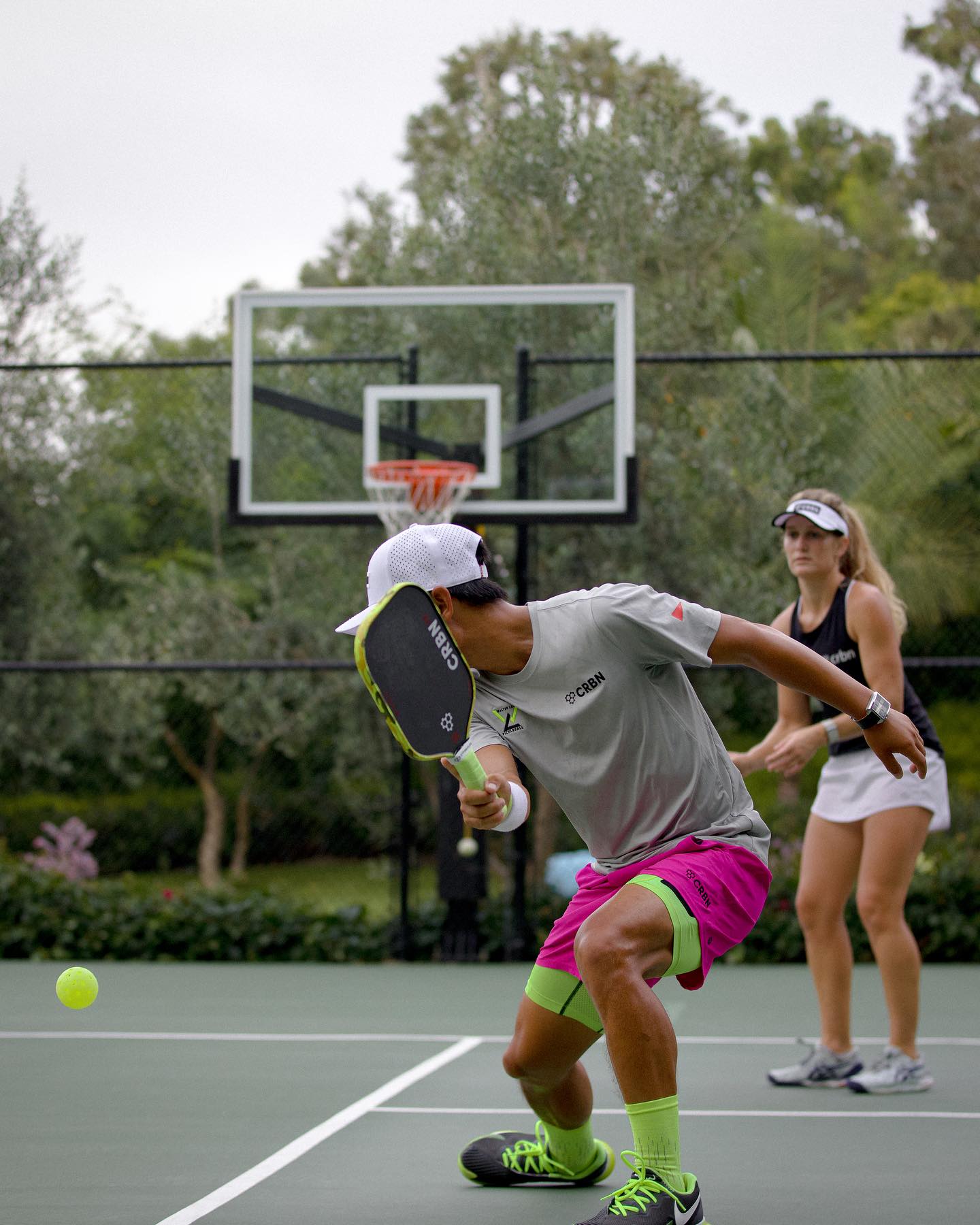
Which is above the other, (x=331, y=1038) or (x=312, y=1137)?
(x=312, y=1137)

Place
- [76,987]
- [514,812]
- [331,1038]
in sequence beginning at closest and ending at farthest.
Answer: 1. [514,812]
2. [76,987]
3. [331,1038]

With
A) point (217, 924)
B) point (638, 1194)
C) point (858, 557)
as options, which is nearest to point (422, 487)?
point (217, 924)

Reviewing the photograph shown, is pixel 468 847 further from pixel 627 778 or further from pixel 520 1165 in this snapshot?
pixel 627 778

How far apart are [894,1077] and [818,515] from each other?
69.3 inches

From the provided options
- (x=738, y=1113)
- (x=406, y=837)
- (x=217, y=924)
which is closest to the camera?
(x=738, y=1113)

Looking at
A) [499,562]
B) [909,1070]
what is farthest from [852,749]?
[499,562]

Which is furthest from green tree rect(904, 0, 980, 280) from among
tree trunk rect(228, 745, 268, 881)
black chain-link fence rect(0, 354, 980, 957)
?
tree trunk rect(228, 745, 268, 881)

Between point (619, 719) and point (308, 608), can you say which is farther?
point (308, 608)

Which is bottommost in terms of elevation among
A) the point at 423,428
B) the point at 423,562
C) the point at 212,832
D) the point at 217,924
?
the point at 212,832

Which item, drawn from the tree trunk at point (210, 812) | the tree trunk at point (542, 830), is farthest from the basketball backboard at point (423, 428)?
the tree trunk at point (210, 812)

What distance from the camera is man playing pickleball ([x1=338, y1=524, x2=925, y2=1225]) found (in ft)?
9.41

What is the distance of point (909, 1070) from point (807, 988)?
2664 millimetres

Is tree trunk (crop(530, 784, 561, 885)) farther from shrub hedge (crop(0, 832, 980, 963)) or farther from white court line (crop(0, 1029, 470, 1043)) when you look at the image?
white court line (crop(0, 1029, 470, 1043))

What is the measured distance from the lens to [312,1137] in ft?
13.1
